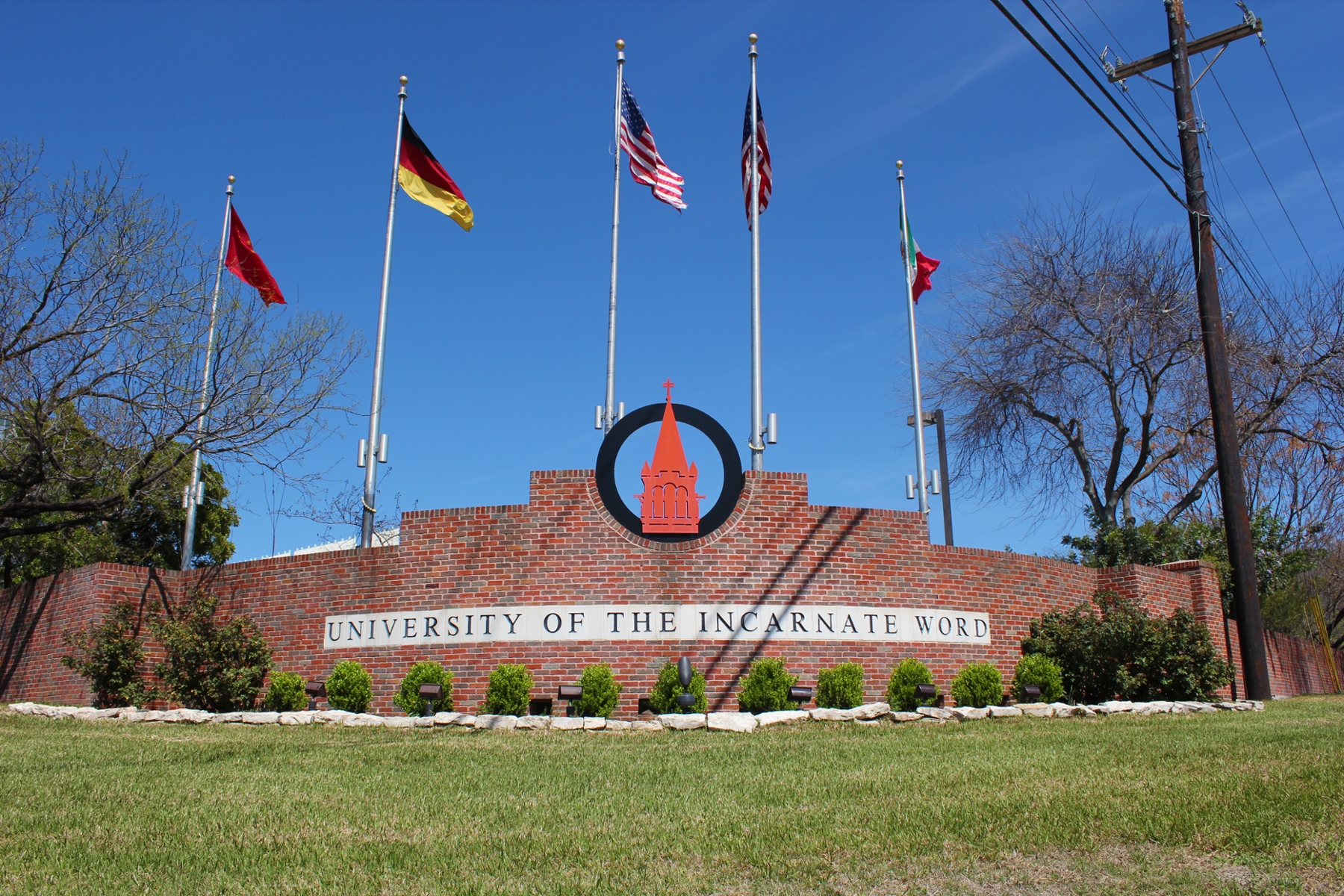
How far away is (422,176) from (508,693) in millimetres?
9116

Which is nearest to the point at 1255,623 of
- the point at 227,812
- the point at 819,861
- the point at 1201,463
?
the point at 1201,463

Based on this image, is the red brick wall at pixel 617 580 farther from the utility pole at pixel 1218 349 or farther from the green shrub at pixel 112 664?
the utility pole at pixel 1218 349

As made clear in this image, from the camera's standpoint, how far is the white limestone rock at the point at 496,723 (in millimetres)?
11641

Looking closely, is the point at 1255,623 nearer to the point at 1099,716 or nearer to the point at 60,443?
the point at 1099,716

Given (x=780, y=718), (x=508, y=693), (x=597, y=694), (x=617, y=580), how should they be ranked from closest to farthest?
(x=780, y=718) < (x=597, y=694) < (x=508, y=693) < (x=617, y=580)

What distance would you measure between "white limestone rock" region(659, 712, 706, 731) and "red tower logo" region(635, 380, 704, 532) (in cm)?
289

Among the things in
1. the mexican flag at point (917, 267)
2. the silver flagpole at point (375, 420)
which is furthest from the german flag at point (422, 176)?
the mexican flag at point (917, 267)

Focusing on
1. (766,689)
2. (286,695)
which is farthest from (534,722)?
(286,695)

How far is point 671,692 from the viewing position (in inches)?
515

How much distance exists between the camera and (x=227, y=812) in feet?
22.4

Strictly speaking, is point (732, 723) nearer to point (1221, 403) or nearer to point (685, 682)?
point (685, 682)

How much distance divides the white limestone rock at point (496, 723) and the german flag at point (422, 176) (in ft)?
30.5

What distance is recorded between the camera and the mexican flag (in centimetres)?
1872

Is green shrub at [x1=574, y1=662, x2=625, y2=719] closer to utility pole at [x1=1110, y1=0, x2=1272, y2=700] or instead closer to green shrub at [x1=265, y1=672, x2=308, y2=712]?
green shrub at [x1=265, y1=672, x2=308, y2=712]
